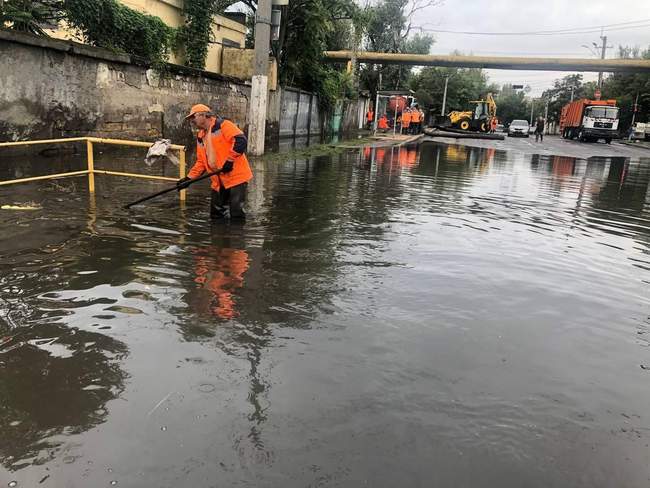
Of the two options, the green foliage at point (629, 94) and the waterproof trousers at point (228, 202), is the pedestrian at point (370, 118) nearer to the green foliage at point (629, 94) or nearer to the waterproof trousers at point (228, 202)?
the green foliage at point (629, 94)

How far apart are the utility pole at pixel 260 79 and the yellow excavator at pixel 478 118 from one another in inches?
1119

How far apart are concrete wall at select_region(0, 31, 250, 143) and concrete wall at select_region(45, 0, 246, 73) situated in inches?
87.0

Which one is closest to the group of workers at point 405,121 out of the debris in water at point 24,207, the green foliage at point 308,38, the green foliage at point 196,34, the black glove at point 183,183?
the green foliage at point 308,38

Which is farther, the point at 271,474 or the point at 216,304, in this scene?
the point at 216,304

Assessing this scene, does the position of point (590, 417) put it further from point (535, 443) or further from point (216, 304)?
point (216, 304)

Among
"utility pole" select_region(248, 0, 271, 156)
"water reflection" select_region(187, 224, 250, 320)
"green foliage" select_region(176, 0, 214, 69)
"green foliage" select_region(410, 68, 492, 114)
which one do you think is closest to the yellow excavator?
"green foliage" select_region(176, 0, 214, 69)

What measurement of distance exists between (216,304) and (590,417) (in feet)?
8.48

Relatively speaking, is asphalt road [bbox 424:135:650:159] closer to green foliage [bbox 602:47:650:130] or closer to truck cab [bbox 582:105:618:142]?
truck cab [bbox 582:105:618:142]

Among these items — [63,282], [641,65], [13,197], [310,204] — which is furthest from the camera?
[641,65]

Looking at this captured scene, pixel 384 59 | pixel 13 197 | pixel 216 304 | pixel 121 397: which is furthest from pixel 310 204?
pixel 384 59

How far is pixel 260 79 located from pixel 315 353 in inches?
478

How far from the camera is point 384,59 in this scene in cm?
3447

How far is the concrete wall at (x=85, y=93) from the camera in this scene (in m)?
9.96

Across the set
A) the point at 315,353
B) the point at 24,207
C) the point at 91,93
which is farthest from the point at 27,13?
the point at 315,353
